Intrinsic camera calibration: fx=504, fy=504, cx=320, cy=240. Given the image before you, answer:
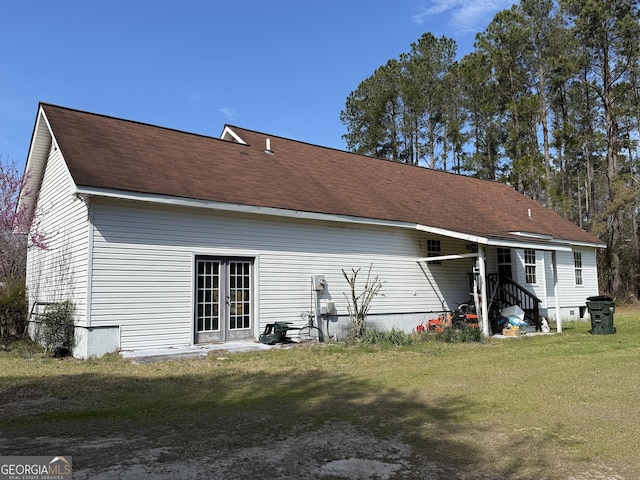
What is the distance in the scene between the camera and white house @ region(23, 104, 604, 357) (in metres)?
10.3

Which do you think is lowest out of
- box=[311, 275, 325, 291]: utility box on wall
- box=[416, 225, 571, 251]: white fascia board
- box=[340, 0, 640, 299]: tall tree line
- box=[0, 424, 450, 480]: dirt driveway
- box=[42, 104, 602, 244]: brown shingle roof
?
box=[0, 424, 450, 480]: dirt driveway

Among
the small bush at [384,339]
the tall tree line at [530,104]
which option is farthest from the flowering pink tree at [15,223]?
the tall tree line at [530,104]

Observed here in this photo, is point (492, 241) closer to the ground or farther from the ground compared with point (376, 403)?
farther from the ground

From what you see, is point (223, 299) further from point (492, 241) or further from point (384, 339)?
point (492, 241)

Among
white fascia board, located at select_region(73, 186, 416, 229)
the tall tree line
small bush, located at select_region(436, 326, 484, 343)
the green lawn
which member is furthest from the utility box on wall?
the tall tree line

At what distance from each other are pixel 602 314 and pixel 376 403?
1031 cm

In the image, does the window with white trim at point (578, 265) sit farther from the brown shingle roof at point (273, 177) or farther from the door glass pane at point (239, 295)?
the door glass pane at point (239, 295)

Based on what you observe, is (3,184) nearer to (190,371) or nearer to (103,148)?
(103,148)

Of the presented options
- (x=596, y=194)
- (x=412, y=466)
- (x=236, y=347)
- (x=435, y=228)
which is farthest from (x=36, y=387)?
(x=596, y=194)

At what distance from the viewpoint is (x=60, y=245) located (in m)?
11.9

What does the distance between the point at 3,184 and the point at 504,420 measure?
15.8m

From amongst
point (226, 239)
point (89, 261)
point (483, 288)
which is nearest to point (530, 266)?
point (483, 288)

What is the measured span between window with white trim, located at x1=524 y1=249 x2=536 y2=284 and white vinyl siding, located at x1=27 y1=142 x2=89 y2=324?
46.5 ft

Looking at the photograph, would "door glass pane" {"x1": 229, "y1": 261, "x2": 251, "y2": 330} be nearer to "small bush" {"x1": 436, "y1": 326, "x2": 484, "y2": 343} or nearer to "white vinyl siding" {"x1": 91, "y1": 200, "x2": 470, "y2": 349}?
"white vinyl siding" {"x1": 91, "y1": 200, "x2": 470, "y2": 349}
